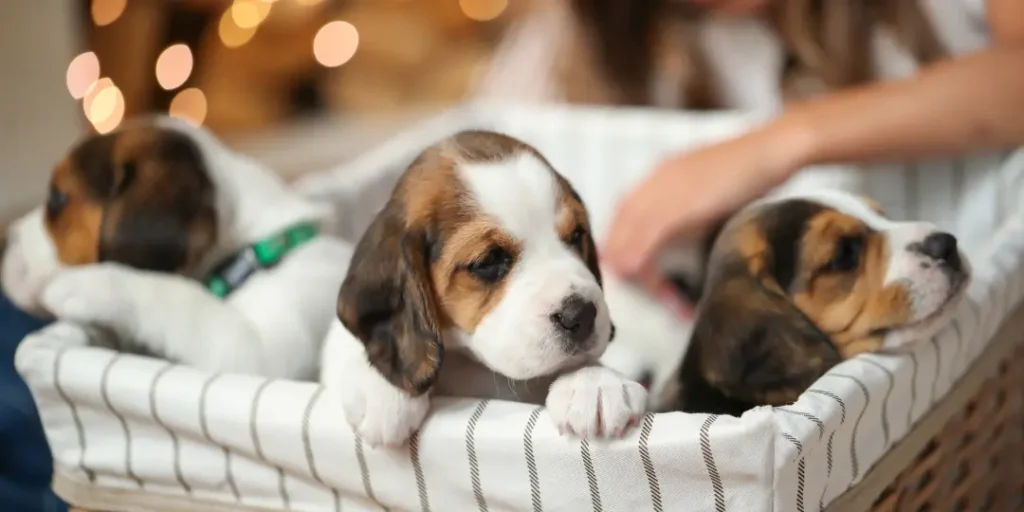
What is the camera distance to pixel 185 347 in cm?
116

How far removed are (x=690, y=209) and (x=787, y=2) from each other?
28.0 inches

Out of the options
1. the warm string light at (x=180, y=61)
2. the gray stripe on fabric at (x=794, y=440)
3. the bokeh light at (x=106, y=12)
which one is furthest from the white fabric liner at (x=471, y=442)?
the bokeh light at (x=106, y=12)

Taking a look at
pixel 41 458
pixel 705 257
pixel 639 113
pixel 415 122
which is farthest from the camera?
pixel 415 122

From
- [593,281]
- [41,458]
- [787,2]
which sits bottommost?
[41,458]

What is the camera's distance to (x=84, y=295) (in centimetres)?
113

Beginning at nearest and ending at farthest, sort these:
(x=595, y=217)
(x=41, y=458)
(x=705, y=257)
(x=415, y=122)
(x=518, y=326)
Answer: (x=518, y=326) → (x=41, y=458) → (x=705, y=257) → (x=595, y=217) → (x=415, y=122)

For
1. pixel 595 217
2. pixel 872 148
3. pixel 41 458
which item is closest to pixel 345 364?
pixel 41 458

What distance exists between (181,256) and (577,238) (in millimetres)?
535

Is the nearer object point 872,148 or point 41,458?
point 41,458

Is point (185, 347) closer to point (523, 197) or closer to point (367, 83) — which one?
point (523, 197)

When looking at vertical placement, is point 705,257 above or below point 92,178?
below

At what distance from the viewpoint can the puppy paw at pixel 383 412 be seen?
861 millimetres

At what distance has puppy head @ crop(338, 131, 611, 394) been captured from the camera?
876 millimetres

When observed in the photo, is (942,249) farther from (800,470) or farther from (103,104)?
(103,104)
